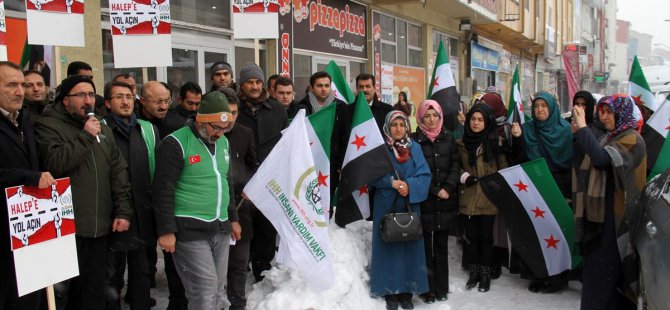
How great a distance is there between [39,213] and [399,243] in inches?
111

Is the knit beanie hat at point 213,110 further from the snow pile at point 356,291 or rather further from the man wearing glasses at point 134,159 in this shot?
the snow pile at point 356,291

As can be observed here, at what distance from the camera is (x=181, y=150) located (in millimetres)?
3598

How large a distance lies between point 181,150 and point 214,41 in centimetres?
573

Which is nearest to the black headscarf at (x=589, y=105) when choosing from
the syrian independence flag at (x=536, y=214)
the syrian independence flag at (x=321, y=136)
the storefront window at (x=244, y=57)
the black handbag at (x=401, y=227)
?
the syrian independence flag at (x=536, y=214)

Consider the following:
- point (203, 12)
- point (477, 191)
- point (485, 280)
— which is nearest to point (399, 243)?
point (477, 191)

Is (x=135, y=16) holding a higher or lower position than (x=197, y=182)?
higher

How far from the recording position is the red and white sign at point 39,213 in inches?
118

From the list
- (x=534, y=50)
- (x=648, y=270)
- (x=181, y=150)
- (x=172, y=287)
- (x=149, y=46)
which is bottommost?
(x=172, y=287)

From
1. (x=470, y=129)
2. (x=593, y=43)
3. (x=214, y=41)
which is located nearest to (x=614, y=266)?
(x=470, y=129)

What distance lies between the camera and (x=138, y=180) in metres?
4.02

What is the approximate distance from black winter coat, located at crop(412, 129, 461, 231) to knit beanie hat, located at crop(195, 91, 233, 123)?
6.86 feet

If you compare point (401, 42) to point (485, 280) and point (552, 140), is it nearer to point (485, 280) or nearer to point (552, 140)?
point (552, 140)

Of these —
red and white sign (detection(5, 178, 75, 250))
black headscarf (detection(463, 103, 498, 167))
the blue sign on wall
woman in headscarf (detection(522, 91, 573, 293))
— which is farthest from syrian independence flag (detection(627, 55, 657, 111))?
the blue sign on wall

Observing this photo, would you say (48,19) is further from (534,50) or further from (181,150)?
(534,50)
